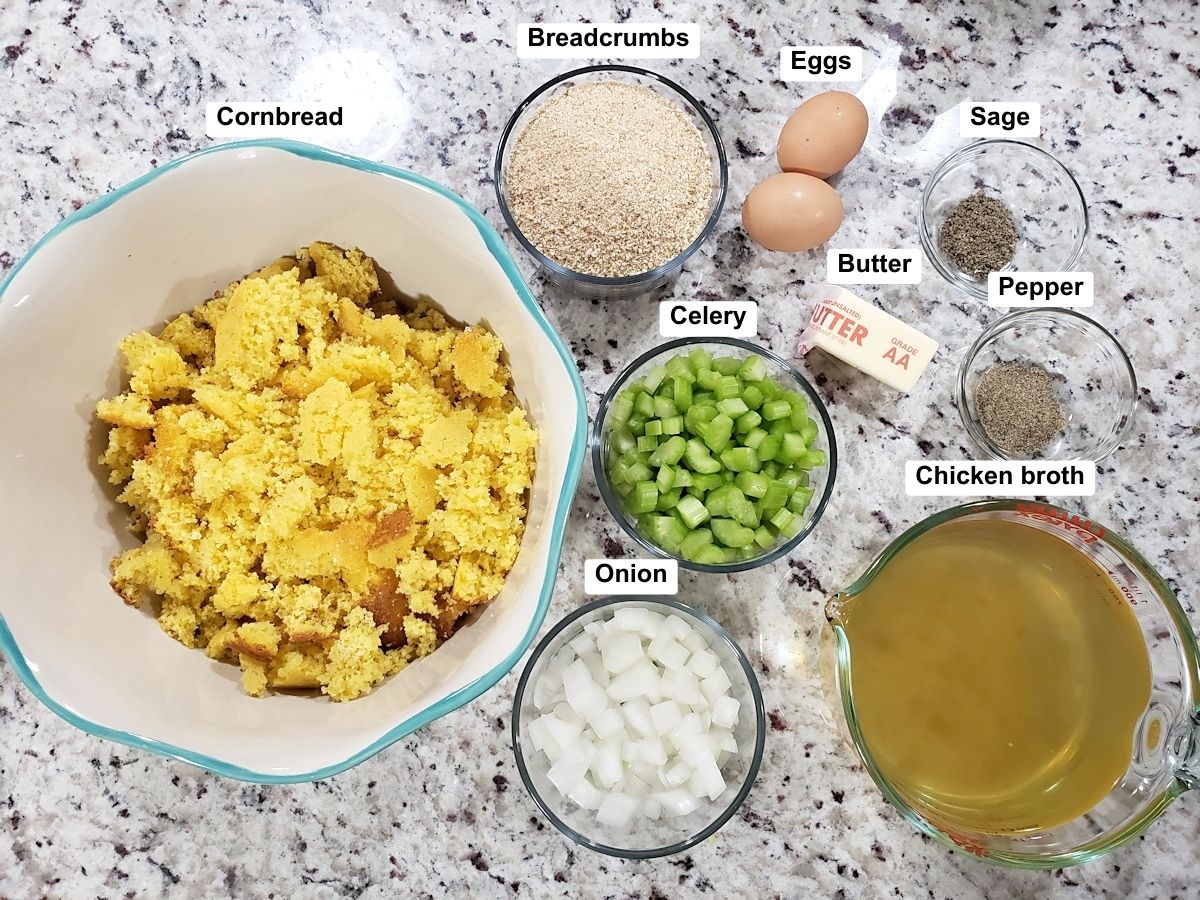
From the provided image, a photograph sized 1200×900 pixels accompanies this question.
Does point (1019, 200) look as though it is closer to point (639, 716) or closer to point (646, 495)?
point (646, 495)

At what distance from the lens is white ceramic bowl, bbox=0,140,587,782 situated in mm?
958

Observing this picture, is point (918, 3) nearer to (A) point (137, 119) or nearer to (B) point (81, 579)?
(A) point (137, 119)

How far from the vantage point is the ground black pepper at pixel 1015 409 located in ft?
4.34

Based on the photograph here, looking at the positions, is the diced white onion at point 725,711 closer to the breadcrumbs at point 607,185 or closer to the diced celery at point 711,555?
the diced celery at point 711,555

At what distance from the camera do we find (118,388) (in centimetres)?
109

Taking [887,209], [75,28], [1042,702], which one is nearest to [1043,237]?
[887,209]

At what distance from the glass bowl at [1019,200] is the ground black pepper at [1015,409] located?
135 mm

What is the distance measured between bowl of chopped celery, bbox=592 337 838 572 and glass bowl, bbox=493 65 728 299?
4.3 inches

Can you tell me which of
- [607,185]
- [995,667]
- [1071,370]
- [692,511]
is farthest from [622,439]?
[1071,370]

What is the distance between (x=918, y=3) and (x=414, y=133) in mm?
810

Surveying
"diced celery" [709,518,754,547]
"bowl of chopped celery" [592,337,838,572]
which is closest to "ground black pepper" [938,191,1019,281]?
"bowl of chopped celery" [592,337,838,572]

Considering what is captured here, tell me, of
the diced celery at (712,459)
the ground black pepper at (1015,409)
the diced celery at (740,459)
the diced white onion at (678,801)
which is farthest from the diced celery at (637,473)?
the ground black pepper at (1015,409)

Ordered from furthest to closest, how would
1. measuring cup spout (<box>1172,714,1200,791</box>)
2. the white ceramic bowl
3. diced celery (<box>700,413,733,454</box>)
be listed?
diced celery (<box>700,413,733,454</box>)
measuring cup spout (<box>1172,714,1200,791</box>)
the white ceramic bowl

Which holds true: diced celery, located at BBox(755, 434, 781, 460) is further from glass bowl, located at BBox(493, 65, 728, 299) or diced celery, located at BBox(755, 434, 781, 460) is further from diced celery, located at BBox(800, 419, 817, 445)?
glass bowl, located at BBox(493, 65, 728, 299)
